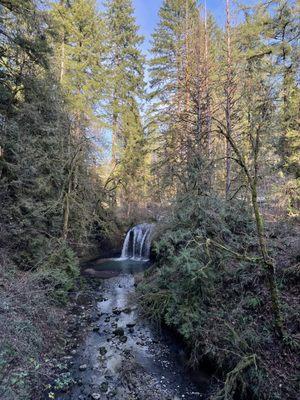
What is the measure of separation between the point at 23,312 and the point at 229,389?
4001 millimetres

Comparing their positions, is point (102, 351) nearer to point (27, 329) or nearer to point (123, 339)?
point (123, 339)

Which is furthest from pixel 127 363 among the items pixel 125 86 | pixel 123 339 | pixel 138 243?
pixel 125 86

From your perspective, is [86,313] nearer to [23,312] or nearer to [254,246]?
[23,312]

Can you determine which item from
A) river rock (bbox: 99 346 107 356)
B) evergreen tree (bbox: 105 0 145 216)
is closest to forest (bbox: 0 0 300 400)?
river rock (bbox: 99 346 107 356)

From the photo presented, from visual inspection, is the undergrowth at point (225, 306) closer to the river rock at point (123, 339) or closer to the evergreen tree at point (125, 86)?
the river rock at point (123, 339)

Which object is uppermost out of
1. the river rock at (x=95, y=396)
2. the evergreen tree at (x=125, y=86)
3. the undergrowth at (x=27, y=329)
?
the evergreen tree at (x=125, y=86)

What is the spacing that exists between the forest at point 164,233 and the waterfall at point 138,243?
11cm

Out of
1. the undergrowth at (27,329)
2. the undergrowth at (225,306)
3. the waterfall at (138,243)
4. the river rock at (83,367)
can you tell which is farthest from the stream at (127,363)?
the waterfall at (138,243)

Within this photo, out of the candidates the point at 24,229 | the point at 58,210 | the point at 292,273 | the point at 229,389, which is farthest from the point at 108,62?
the point at 229,389

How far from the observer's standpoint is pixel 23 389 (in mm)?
3783

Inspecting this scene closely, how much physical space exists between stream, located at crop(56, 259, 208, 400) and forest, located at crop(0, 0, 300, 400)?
0.04 metres

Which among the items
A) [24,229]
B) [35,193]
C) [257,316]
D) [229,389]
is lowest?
[229,389]

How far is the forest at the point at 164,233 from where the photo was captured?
4391 millimetres

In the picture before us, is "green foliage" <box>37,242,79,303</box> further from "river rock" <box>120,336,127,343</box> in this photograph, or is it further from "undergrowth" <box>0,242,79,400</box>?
"river rock" <box>120,336,127,343</box>
